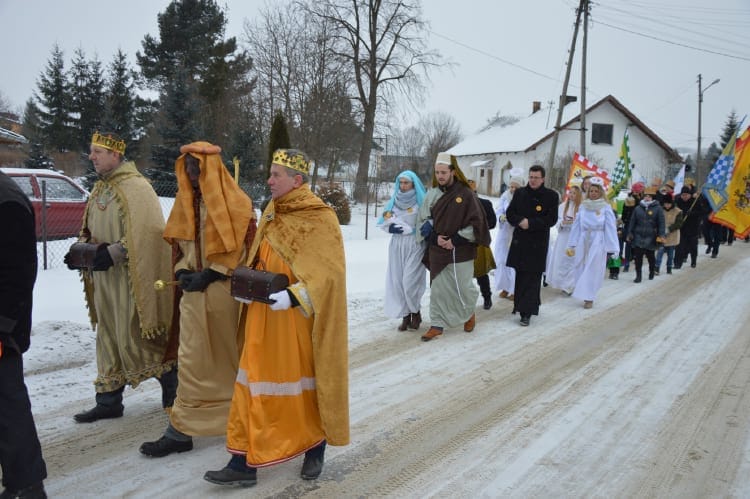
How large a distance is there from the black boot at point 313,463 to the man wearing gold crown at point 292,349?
104 mm

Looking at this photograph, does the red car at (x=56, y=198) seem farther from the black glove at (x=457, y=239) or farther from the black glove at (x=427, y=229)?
the black glove at (x=457, y=239)

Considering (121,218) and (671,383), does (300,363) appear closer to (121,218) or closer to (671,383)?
(121,218)

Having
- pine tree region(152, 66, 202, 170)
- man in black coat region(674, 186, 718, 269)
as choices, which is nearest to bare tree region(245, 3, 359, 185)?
pine tree region(152, 66, 202, 170)

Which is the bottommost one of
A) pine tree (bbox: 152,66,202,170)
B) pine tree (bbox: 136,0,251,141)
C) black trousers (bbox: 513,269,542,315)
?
black trousers (bbox: 513,269,542,315)

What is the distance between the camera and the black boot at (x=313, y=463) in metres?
3.54

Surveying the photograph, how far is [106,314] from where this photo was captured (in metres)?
4.27

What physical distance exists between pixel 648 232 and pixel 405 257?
21.8ft

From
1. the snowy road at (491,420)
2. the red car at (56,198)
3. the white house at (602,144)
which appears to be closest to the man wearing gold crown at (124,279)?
the snowy road at (491,420)

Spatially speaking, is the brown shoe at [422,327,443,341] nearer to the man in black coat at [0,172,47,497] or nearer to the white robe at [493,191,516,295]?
the white robe at [493,191,516,295]

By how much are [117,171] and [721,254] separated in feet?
53.8

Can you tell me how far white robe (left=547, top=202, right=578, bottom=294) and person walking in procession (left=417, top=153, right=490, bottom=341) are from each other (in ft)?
10.7

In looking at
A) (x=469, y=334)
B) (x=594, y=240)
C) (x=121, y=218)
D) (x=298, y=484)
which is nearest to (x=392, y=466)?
(x=298, y=484)

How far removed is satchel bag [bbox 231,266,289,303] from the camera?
10.2ft

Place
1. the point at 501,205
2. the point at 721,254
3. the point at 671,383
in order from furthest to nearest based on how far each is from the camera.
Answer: the point at 721,254 → the point at 501,205 → the point at 671,383
